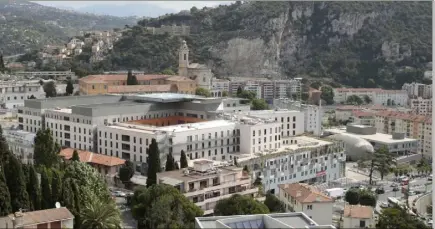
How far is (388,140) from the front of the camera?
39.1m

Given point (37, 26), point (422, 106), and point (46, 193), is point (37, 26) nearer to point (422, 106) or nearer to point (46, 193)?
point (422, 106)

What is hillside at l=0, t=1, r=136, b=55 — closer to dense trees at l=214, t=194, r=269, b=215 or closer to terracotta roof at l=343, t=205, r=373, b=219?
dense trees at l=214, t=194, r=269, b=215

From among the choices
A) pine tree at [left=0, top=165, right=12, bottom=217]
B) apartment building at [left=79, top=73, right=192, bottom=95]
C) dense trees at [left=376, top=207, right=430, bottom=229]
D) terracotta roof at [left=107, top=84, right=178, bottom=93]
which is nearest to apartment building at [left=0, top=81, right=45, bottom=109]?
apartment building at [left=79, top=73, right=192, bottom=95]

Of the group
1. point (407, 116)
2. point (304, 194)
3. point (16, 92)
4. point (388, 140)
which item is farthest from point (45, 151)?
point (407, 116)

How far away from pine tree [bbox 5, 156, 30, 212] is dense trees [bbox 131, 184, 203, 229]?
9.87 ft

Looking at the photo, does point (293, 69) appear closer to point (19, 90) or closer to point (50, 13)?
point (50, 13)

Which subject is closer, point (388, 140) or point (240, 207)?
point (240, 207)

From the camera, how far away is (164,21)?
7750cm

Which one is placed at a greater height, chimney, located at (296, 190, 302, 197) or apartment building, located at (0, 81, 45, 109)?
apartment building, located at (0, 81, 45, 109)

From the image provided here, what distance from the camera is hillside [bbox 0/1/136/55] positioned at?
5942 cm

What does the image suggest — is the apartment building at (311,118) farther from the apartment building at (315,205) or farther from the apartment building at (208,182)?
the apartment building at (315,205)

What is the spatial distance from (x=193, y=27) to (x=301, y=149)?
49583mm

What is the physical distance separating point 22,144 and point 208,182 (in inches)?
410

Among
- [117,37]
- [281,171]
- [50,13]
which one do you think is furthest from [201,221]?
[50,13]
